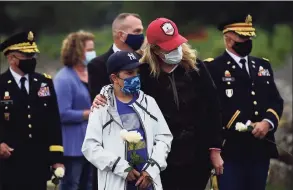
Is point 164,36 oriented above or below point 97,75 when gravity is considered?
above

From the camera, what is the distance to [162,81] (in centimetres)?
869

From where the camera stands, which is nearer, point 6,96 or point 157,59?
point 157,59

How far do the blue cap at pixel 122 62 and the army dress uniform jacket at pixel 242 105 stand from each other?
1.61m

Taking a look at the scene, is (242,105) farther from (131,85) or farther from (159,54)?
(131,85)

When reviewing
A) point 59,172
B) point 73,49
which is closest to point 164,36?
point 59,172

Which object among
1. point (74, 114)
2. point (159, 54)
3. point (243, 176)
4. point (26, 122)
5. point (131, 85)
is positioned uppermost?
point (159, 54)

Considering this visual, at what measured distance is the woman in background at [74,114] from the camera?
36.7ft

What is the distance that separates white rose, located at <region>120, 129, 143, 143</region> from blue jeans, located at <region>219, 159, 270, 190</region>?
1.91 metres

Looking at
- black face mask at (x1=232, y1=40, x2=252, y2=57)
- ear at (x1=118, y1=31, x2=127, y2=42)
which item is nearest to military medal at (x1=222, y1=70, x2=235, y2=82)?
black face mask at (x1=232, y1=40, x2=252, y2=57)

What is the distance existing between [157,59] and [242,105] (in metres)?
1.31

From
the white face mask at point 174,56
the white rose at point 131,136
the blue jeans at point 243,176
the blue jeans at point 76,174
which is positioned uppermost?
the white face mask at point 174,56

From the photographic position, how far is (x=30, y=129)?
31.6 ft

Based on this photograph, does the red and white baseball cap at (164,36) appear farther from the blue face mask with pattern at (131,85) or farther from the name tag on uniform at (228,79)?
the name tag on uniform at (228,79)

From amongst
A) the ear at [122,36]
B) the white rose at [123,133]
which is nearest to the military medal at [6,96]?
the ear at [122,36]
